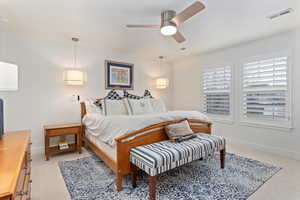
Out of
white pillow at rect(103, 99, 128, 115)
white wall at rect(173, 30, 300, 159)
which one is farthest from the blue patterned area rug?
white pillow at rect(103, 99, 128, 115)

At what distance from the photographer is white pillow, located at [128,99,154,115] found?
316 centimetres

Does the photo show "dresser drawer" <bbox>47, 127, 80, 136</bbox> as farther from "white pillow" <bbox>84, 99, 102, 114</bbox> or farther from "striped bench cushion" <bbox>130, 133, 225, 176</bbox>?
"striped bench cushion" <bbox>130, 133, 225, 176</bbox>

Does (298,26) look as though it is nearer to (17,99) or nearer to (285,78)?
(285,78)

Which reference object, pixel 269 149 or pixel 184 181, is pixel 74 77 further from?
pixel 269 149

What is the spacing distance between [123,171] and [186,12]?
2.10 m

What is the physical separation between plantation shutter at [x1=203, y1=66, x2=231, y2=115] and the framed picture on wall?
2.13 meters

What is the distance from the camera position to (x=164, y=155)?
1.79 metres

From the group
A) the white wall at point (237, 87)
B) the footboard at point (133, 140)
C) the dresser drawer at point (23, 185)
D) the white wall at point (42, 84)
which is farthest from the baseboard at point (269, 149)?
the dresser drawer at point (23, 185)

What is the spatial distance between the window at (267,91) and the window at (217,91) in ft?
1.26

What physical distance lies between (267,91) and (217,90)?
1.11 m

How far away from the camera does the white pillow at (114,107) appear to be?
3.05 metres

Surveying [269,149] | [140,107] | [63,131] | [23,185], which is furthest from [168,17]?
[269,149]

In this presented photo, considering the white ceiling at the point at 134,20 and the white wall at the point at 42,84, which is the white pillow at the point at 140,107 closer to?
the white wall at the point at 42,84

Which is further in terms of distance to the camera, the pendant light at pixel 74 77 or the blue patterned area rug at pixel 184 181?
the pendant light at pixel 74 77
